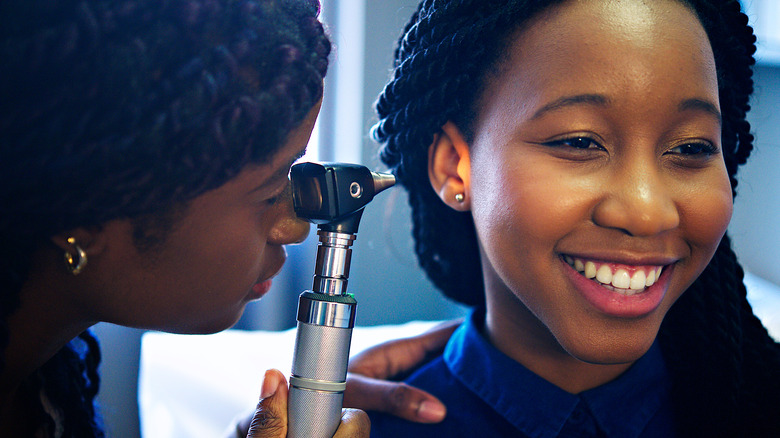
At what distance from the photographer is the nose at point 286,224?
86 cm

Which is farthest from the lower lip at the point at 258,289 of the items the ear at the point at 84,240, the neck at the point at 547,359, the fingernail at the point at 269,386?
the neck at the point at 547,359

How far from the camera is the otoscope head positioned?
0.78 meters

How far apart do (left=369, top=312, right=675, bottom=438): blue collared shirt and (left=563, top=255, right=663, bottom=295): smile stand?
196 millimetres

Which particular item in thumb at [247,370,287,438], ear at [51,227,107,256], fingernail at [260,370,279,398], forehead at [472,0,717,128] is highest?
forehead at [472,0,717,128]

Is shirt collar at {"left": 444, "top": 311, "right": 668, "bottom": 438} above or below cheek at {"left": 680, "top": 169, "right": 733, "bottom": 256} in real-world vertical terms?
below

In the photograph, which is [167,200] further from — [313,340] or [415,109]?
[415,109]

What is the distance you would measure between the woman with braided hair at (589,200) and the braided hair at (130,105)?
0.28 metres

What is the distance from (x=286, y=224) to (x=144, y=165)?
23 centimetres

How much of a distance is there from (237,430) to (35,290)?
→ 1.55 ft

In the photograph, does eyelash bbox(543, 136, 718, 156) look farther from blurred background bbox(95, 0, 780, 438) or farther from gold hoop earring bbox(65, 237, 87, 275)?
blurred background bbox(95, 0, 780, 438)

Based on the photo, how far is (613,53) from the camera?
0.82 m

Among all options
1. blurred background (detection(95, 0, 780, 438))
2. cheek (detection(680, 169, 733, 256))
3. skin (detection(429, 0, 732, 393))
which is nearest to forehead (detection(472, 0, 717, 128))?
skin (detection(429, 0, 732, 393))

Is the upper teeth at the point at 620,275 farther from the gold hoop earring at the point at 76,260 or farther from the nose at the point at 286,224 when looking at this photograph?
the gold hoop earring at the point at 76,260

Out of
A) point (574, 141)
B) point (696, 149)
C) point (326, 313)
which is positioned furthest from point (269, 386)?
point (696, 149)
